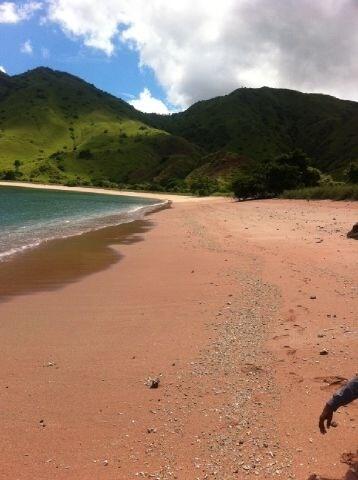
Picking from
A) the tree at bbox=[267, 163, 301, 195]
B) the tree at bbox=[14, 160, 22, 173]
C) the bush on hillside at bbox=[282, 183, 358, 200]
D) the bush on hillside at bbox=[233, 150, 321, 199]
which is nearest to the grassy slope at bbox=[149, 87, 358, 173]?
the tree at bbox=[14, 160, 22, 173]

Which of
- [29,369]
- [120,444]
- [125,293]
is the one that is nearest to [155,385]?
[120,444]

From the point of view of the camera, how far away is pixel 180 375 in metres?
6.01

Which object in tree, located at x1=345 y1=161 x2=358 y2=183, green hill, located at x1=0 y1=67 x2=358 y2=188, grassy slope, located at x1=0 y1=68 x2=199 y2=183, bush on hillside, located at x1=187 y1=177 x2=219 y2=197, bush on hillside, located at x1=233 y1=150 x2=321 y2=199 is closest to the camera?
tree, located at x1=345 y1=161 x2=358 y2=183

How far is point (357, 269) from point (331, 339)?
16.5 feet

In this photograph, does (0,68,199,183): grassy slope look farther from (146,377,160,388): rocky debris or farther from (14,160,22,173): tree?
(146,377,160,388): rocky debris

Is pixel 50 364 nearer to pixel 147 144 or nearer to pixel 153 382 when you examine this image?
pixel 153 382

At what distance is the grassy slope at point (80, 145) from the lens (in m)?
148

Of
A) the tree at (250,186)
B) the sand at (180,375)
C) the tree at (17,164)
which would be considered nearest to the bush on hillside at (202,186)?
the tree at (250,186)

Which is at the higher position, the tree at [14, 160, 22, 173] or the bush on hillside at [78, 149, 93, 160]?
the bush on hillside at [78, 149, 93, 160]

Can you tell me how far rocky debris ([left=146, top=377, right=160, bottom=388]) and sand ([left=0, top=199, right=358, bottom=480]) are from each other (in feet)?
0.24

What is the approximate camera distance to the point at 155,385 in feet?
18.8

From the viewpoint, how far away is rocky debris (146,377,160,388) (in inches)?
225

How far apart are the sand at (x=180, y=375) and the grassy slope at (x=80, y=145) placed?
443 feet

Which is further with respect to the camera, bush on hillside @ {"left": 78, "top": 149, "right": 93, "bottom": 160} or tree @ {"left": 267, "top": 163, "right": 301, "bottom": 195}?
bush on hillside @ {"left": 78, "top": 149, "right": 93, "bottom": 160}
